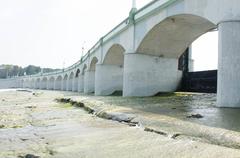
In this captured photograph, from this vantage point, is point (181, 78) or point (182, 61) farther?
point (182, 61)

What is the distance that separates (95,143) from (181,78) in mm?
26377

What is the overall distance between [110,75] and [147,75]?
48.1 ft

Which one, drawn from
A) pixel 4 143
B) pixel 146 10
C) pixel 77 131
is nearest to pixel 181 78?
pixel 146 10

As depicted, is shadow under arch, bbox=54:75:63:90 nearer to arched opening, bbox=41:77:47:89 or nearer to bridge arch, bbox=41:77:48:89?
bridge arch, bbox=41:77:48:89

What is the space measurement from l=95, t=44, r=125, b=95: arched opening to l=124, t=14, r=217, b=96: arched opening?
40.5 ft

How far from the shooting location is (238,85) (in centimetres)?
1506

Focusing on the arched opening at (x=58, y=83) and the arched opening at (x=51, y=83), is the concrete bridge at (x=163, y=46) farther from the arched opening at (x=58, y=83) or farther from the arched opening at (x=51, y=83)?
the arched opening at (x=51, y=83)

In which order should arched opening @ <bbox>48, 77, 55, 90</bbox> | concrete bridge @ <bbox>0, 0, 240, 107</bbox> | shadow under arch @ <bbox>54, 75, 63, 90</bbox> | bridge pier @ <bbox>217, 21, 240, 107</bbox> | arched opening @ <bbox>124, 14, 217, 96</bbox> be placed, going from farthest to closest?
arched opening @ <bbox>48, 77, 55, 90</bbox>, shadow under arch @ <bbox>54, 75, 63, 90</bbox>, arched opening @ <bbox>124, 14, 217, 96</bbox>, concrete bridge @ <bbox>0, 0, 240, 107</bbox>, bridge pier @ <bbox>217, 21, 240, 107</bbox>

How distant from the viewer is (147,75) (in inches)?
A: 1190

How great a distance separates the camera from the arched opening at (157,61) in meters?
27.4

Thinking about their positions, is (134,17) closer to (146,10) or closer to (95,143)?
(146,10)

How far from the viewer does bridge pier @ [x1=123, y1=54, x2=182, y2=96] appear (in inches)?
1169

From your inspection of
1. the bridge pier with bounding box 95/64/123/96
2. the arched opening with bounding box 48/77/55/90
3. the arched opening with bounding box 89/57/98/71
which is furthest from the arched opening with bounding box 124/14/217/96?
the arched opening with bounding box 48/77/55/90

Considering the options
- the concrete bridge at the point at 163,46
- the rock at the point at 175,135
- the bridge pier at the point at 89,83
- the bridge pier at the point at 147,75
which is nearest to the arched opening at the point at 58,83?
the bridge pier at the point at 89,83
